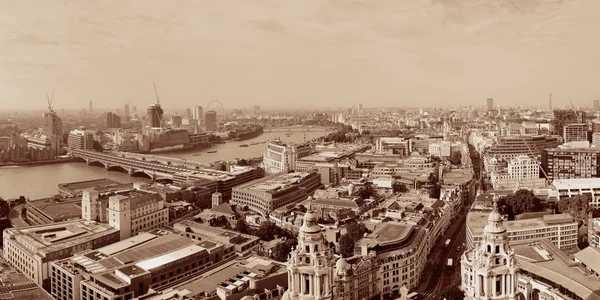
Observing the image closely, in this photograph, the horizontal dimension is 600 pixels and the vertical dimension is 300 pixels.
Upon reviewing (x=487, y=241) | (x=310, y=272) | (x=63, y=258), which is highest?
(x=487, y=241)

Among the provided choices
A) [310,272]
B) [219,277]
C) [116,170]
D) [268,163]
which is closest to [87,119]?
[116,170]

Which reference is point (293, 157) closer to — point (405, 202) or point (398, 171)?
point (398, 171)

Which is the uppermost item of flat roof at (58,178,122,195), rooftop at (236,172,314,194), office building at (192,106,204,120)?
office building at (192,106,204,120)

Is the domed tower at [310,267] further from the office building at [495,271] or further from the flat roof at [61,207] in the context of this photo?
the flat roof at [61,207]

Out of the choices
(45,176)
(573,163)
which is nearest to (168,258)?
(573,163)

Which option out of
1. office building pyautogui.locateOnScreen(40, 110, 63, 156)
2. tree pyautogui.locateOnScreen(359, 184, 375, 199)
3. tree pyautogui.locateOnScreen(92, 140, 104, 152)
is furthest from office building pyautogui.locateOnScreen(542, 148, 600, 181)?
office building pyautogui.locateOnScreen(40, 110, 63, 156)

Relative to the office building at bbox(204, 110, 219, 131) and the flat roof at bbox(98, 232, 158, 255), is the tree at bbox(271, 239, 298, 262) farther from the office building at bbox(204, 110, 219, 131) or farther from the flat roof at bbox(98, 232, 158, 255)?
the office building at bbox(204, 110, 219, 131)
